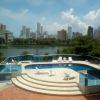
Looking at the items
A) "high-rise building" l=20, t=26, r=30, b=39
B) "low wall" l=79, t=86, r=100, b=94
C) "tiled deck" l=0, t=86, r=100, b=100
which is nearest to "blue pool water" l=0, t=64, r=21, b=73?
"tiled deck" l=0, t=86, r=100, b=100

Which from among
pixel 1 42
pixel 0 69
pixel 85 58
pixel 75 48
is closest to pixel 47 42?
pixel 1 42

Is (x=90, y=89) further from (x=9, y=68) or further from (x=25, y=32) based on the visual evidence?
(x=25, y=32)

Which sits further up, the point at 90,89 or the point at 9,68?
the point at 9,68

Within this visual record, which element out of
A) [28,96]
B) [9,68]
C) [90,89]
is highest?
[9,68]

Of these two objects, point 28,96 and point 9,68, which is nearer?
point 28,96

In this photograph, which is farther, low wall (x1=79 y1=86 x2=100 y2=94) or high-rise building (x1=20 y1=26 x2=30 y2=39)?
high-rise building (x1=20 y1=26 x2=30 y2=39)

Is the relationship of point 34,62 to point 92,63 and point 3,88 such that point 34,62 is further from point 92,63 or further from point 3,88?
point 3,88

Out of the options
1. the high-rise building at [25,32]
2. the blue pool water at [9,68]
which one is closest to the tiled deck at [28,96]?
the blue pool water at [9,68]

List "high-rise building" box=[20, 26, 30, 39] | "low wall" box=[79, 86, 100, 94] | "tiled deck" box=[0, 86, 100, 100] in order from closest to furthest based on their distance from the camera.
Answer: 1. "tiled deck" box=[0, 86, 100, 100]
2. "low wall" box=[79, 86, 100, 94]
3. "high-rise building" box=[20, 26, 30, 39]

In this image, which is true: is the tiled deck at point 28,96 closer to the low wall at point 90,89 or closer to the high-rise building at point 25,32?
the low wall at point 90,89

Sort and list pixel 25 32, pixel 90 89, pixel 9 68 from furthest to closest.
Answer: pixel 25 32, pixel 9 68, pixel 90 89

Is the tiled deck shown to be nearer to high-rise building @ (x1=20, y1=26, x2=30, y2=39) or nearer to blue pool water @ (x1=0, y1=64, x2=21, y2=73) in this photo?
blue pool water @ (x1=0, y1=64, x2=21, y2=73)

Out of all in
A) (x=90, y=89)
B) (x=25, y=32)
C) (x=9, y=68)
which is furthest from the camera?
(x=25, y=32)

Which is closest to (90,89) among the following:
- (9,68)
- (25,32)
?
(9,68)
